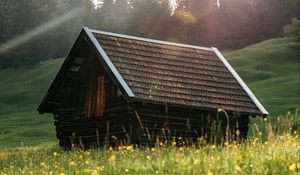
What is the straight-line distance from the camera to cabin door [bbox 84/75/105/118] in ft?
78.4

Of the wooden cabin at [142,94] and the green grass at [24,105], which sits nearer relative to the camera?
the wooden cabin at [142,94]

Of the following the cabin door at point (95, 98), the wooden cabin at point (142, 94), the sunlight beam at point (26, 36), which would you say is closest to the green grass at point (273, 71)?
the wooden cabin at point (142, 94)

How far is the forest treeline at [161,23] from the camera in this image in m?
78.0

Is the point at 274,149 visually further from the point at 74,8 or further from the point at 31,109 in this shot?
the point at 74,8

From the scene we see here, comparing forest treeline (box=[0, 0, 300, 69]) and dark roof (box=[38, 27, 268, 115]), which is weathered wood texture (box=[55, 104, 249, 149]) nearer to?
dark roof (box=[38, 27, 268, 115])

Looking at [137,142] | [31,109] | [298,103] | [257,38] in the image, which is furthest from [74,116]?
[257,38]

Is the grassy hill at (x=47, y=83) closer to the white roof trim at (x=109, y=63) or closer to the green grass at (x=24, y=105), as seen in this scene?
the green grass at (x=24, y=105)

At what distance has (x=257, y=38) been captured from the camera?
80062mm

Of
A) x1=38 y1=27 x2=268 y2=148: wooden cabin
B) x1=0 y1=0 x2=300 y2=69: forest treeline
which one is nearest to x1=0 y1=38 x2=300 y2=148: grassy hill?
x1=0 y1=0 x2=300 y2=69: forest treeline

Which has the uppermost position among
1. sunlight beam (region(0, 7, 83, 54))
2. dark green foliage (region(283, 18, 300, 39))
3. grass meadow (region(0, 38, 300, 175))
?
sunlight beam (region(0, 7, 83, 54))

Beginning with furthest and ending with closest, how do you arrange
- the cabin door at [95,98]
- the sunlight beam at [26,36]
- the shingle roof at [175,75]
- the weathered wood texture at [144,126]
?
1. the sunlight beam at [26,36]
2. the cabin door at [95,98]
3. the shingle roof at [175,75]
4. the weathered wood texture at [144,126]

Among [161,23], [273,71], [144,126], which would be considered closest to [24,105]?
[273,71]

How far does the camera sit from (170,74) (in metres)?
23.9

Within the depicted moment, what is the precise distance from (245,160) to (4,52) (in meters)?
75.5
